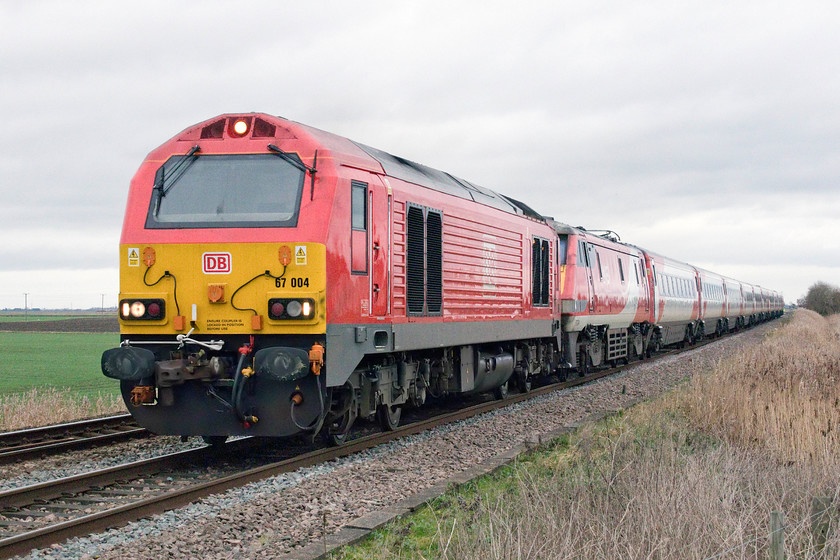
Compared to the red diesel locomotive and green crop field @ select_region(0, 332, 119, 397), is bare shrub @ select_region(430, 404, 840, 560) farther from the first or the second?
green crop field @ select_region(0, 332, 119, 397)

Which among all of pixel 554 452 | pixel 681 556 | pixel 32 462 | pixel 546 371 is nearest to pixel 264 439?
pixel 32 462

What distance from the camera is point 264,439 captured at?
35.3 ft

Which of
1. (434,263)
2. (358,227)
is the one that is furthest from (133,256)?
(434,263)

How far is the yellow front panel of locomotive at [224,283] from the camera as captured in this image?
8.45 m

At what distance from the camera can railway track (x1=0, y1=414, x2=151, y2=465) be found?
370 inches

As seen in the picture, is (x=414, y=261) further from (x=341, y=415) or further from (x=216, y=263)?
(x=216, y=263)

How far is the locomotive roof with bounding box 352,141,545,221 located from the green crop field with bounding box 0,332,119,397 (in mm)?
10003

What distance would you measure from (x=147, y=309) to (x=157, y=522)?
2814 mm

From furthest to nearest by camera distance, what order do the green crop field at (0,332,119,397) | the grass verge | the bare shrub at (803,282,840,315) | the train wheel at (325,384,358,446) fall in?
the bare shrub at (803,282,840,315), the green crop field at (0,332,119,397), the train wheel at (325,384,358,446), the grass verge

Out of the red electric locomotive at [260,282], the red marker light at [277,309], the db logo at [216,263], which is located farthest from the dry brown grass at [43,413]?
the red marker light at [277,309]

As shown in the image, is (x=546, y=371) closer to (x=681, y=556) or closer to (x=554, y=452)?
(x=554, y=452)

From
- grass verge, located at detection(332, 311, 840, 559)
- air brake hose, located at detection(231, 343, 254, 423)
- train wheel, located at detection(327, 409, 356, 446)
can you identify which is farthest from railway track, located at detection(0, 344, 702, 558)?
grass verge, located at detection(332, 311, 840, 559)

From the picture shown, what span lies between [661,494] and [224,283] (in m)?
4.98

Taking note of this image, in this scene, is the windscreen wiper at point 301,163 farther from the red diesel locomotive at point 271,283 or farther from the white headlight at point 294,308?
the white headlight at point 294,308
